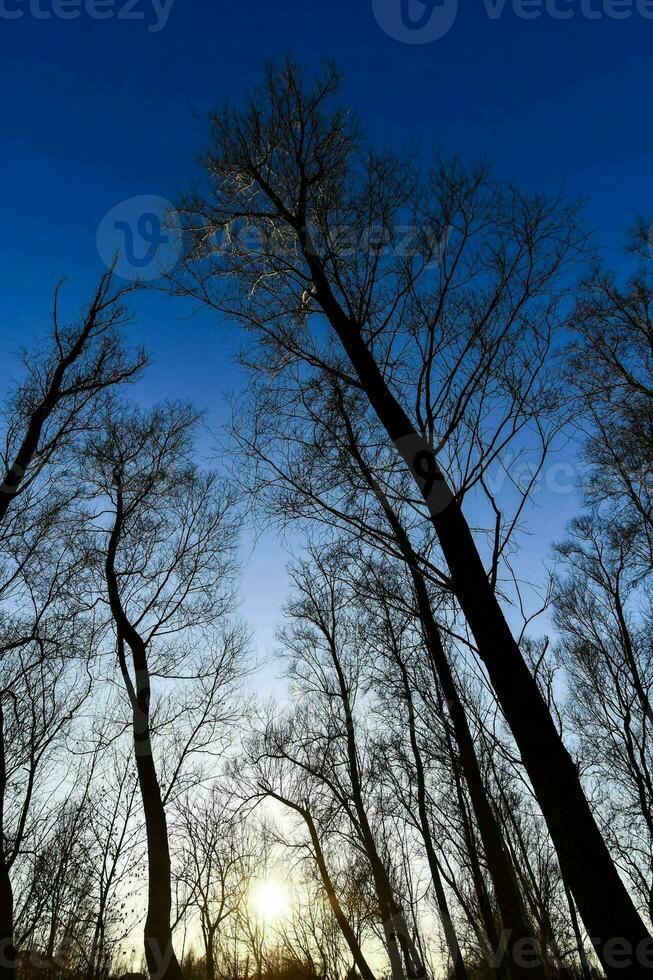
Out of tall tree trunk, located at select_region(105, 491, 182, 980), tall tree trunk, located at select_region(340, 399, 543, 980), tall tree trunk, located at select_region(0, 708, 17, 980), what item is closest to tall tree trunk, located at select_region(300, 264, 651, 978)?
tall tree trunk, located at select_region(340, 399, 543, 980)

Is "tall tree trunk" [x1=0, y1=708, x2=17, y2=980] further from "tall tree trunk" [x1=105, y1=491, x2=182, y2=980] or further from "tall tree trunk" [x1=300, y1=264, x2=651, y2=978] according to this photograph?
"tall tree trunk" [x1=300, y1=264, x2=651, y2=978]

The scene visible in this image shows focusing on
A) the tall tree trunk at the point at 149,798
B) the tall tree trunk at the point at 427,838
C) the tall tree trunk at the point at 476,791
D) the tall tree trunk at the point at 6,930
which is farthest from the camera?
the tall tree trunk at the point at 427,838

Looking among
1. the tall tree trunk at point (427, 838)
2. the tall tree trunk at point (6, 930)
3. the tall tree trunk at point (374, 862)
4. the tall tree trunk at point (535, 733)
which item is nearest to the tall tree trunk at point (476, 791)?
the tall tree trunk at point (535, 733)

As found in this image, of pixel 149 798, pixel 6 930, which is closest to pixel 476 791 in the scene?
pixel 149 798

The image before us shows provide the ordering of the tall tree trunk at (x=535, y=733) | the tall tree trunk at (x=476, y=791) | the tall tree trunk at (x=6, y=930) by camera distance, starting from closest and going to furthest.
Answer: the tall tree trunk at (x=535, y=733) → the tall tree trunk at (x=476, y=791) → the tall tree trunk at (x=6, y=930)

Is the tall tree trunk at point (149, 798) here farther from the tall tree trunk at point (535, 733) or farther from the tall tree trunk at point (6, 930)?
the tall tree trunk at point (535, 733)

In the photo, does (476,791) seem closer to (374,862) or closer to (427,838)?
(427,838)

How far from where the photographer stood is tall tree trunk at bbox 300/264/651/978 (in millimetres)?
2699

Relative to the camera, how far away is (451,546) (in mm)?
3959

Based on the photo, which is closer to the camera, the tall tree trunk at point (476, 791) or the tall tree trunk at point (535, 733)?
the tall tree trunk at point (535, 733)

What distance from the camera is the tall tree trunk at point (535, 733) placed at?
8.86 ft

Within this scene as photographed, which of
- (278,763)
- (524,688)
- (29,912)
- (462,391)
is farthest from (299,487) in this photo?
(29,912)

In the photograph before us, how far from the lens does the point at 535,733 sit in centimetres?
315

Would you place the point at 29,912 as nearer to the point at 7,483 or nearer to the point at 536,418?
the point at 7,483
